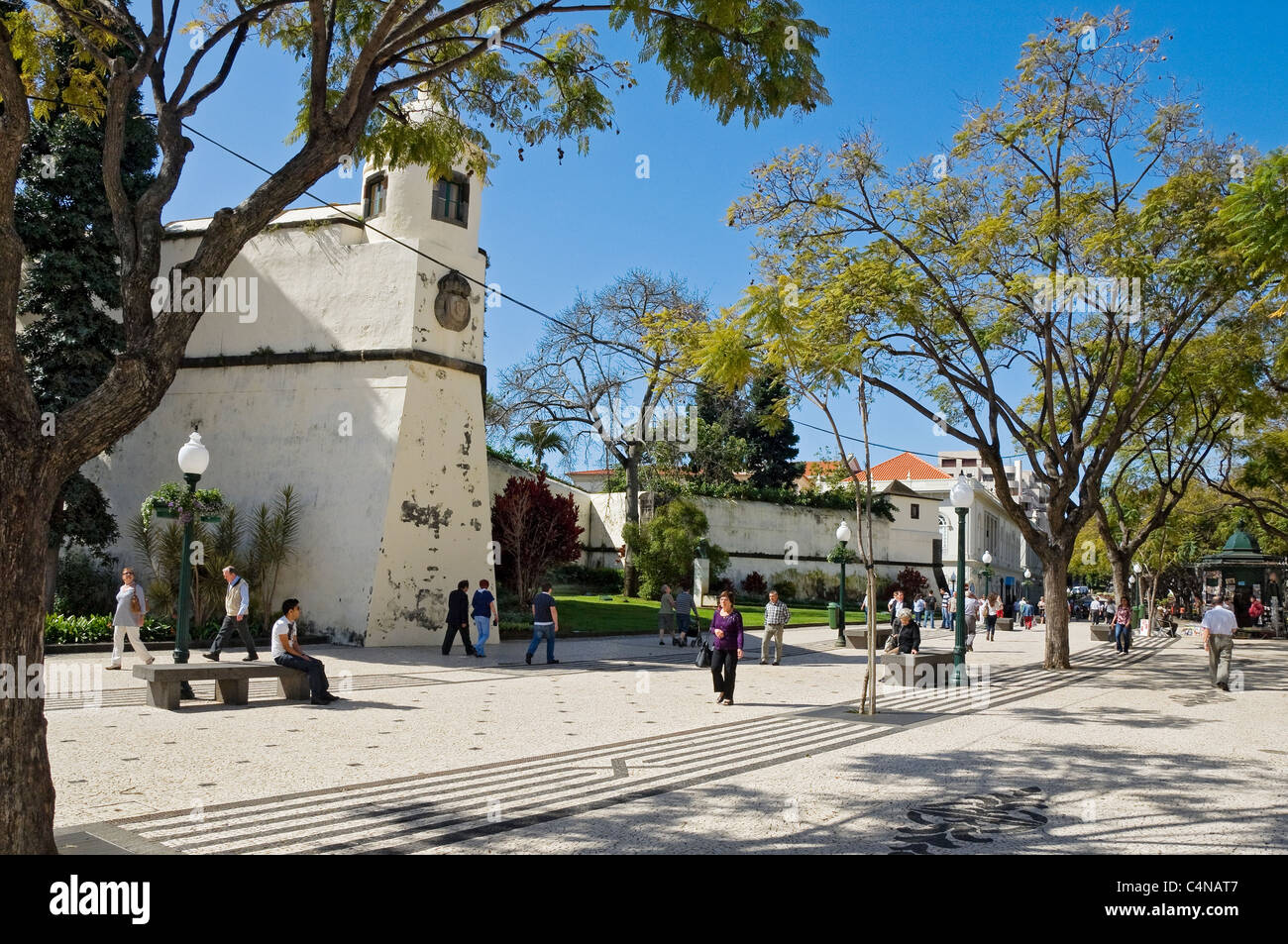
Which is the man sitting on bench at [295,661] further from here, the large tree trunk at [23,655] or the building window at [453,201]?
the building window at [453,201]

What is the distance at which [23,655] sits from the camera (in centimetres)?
462

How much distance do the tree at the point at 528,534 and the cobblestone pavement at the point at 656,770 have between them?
12119 millimetres

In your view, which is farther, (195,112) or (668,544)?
(668,544)

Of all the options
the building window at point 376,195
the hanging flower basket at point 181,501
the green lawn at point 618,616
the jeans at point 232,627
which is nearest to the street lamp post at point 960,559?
the green lawn at point 618,616

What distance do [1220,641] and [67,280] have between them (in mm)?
22425

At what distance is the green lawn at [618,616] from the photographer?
25406 mm

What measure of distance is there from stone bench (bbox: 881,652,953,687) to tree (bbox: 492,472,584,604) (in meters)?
12.9

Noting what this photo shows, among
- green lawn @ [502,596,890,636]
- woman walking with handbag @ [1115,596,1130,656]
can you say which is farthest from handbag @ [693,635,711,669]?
woman walking with handbag @ [1115,596,1130,656]

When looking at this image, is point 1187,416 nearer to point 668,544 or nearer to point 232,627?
point 668,544

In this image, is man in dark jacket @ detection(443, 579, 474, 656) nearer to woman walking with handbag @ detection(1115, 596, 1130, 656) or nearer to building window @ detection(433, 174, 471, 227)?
building window @ detection(433, 174, 471, 227)

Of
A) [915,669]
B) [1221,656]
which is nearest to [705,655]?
[915,669]

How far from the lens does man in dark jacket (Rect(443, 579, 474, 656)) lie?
18.6 metres
